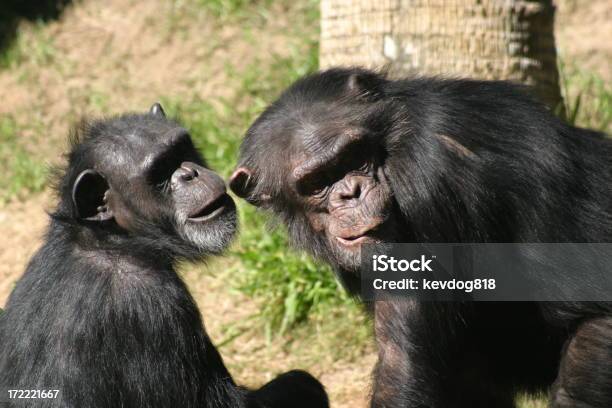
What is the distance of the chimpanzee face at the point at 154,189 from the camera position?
19.7 ft

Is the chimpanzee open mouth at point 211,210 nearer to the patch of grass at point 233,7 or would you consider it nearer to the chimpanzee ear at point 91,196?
the chimpanzee ear at point 91,196

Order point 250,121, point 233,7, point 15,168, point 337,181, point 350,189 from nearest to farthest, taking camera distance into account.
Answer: point 350,189 → point 337,181 → point 250,121 → point 15,168 → point 233,7

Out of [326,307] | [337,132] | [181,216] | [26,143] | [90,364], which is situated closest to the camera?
[90,364]

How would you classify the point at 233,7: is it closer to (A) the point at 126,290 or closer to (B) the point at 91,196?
(B) the point at 91,196

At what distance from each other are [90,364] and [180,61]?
6.97 metres

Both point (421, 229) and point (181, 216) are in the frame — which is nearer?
point (421, 229)

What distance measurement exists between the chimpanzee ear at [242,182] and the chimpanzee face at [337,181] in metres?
0.17

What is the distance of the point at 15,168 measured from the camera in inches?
425

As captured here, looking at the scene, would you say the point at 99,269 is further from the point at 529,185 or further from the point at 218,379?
the point at 529,185

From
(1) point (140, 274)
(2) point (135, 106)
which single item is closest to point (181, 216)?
(1) point (140, 274)

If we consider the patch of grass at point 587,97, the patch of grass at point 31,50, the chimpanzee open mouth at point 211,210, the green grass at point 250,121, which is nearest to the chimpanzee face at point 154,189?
the chimpanzee open mouth at point 211,210

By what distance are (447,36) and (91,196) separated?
3424 millimetres

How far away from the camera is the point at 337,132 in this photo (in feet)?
18.9

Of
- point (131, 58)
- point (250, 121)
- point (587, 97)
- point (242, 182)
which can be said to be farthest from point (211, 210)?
point (131, 58)
